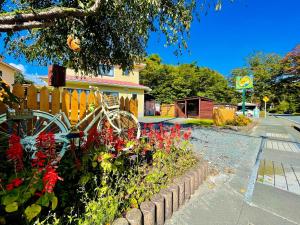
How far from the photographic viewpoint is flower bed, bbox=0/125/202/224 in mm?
1444

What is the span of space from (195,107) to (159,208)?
84.7 feet

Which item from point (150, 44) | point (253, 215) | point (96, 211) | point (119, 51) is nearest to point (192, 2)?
point (150, 44)

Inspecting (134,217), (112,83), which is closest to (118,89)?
(112,83)

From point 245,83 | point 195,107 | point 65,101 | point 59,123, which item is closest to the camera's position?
point 59,123

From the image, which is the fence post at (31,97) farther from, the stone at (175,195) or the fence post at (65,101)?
the stone at (175,195)

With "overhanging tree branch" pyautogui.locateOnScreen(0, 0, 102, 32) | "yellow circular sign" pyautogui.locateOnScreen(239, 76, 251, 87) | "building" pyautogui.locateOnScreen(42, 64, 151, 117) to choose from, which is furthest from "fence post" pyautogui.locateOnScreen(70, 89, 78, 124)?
"yellow circular sign" pyautogui.locateOnScreen(239, 76, 251, 87)

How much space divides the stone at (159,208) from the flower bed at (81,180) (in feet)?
0.30

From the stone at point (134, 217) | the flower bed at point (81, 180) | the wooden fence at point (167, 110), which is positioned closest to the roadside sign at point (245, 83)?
the wooden fence at point (167, 110)

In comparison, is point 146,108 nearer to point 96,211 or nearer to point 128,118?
point 128,118

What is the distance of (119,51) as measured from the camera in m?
5.69

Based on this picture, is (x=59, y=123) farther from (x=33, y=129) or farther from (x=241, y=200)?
(x=241, y=200)

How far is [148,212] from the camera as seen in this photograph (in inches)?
77.7

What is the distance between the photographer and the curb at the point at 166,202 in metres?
1.86

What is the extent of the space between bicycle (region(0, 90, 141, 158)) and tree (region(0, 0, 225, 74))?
113cm
